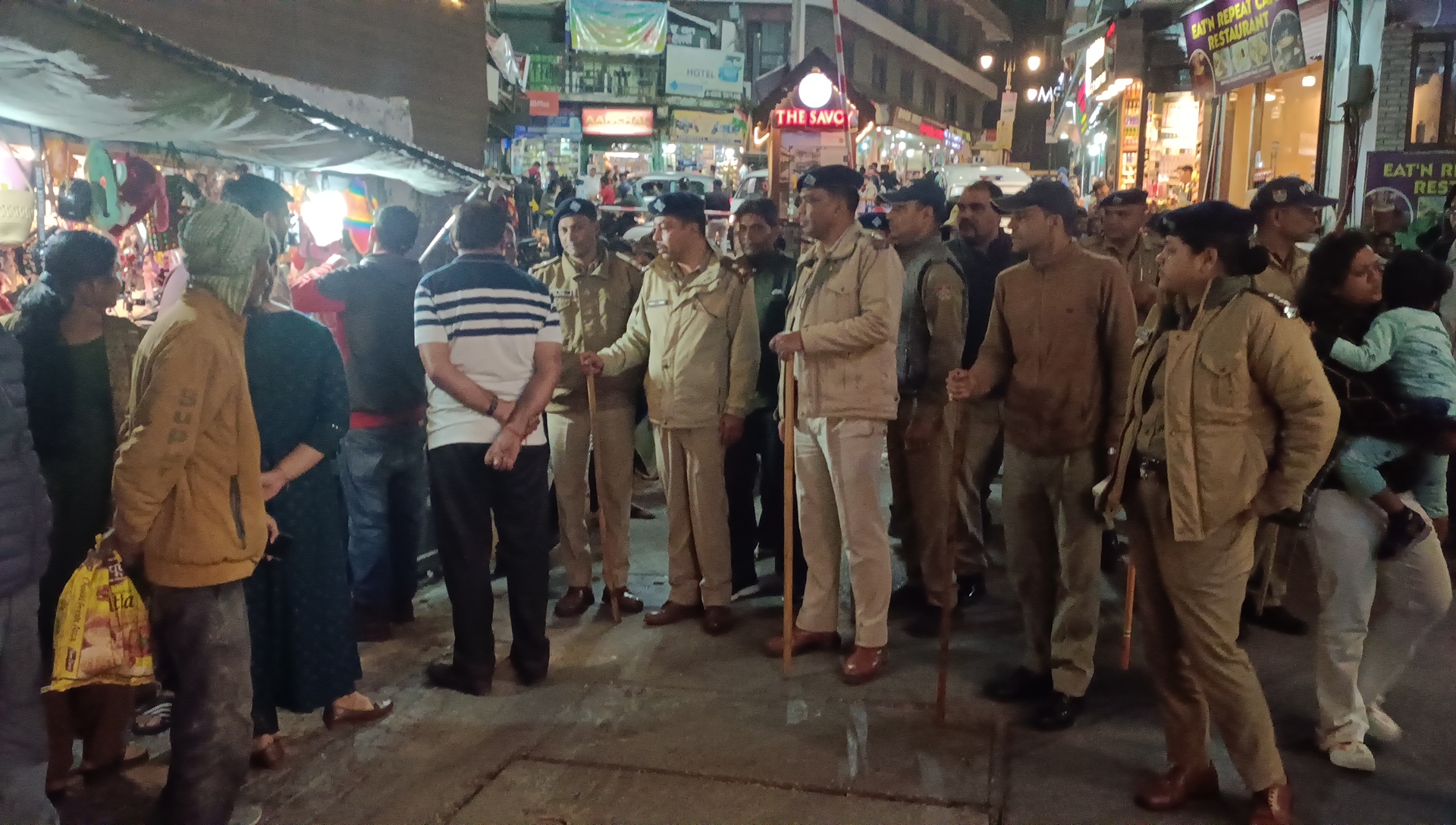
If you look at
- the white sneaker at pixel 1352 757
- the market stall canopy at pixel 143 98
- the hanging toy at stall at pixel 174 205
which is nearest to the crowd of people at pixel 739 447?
the white sneaker at pixel 1352 757

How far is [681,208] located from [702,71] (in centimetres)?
3099

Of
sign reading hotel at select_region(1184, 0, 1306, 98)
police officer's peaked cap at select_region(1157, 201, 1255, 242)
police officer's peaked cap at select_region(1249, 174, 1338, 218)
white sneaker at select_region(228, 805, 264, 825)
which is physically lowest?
white sneaker at select_region(228, 805, 264, 825)

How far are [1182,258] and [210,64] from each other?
209 inches

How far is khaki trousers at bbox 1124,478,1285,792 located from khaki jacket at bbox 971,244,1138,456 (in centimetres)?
72

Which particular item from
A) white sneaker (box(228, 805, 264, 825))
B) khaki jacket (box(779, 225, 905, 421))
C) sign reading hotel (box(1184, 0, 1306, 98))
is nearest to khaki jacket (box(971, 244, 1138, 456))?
khaki jacket (box(779, 225, 905, 421))

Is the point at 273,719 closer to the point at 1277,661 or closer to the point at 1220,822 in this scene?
the point at 1220,822

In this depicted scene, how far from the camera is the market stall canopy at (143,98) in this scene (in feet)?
15.4

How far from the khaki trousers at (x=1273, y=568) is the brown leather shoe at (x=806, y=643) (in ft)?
7.02

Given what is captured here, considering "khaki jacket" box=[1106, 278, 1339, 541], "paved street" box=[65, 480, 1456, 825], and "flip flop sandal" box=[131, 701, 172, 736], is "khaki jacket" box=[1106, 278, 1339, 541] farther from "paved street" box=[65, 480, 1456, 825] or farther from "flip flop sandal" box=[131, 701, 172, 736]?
"flip flop sandal" box=[131, 701, 172, 736]

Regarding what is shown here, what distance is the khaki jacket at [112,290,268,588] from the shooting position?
9.34ft

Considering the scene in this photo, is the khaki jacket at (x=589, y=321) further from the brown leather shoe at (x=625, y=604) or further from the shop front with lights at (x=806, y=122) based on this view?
the shop front with lights at (x=806, y=122)

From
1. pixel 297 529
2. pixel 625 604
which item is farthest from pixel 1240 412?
pixel 625 604

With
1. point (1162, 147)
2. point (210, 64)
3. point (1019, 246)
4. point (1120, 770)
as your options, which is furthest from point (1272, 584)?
point (1162, 147)

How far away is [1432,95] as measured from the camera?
10.8 m
